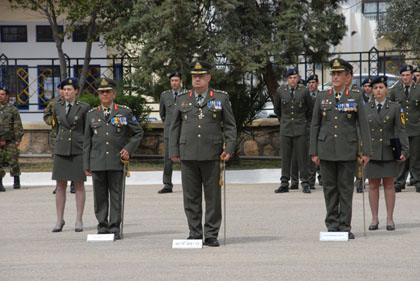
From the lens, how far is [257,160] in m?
20.8

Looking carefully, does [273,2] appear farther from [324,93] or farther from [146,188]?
[324,93]

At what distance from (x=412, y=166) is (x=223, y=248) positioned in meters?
7.21

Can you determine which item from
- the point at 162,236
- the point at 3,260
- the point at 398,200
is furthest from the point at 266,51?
the point at 3,260

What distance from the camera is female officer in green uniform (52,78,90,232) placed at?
11.1 meters

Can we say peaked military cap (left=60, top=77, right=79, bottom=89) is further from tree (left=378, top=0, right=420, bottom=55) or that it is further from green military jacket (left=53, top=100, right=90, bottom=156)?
tree (left=378, top=0, right=420, bottom=55)

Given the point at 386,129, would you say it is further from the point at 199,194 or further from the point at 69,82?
the point at 69,82

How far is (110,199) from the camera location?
1043 cm

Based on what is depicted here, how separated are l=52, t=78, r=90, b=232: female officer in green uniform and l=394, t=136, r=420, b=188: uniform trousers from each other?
6543mm

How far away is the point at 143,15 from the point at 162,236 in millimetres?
8956

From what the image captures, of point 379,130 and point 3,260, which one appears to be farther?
point 379,130

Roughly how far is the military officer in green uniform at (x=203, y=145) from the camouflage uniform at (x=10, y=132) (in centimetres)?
799

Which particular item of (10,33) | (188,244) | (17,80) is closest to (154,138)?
(17,80)

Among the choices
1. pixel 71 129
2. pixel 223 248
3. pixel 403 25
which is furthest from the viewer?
pixel 403 25

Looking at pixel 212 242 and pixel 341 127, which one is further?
pixel 341 127
